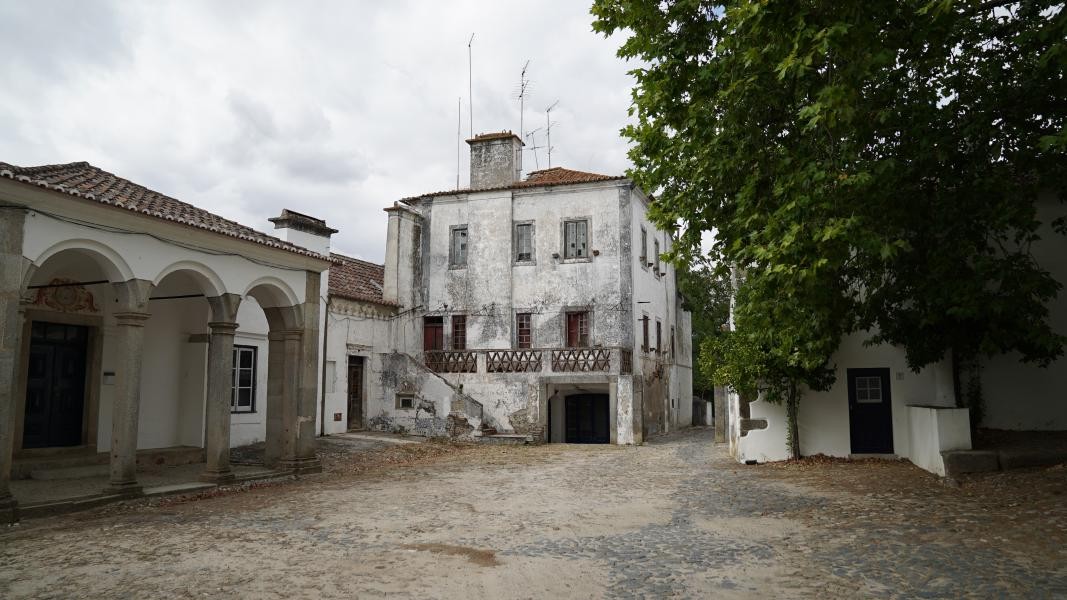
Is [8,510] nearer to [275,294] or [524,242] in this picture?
[275,294]

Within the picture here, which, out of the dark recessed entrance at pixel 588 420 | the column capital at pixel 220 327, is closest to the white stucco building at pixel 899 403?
the dark recessed entrance at pixel 588 420

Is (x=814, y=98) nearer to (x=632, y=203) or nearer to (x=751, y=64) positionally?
(x=751, y=64)

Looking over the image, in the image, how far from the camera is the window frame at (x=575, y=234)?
2373 centimetres

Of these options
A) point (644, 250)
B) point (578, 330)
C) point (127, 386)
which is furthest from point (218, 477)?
point (644, 250)

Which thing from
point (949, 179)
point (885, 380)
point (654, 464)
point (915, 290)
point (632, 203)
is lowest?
point (654, 464)

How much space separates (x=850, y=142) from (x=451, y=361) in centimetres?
1803

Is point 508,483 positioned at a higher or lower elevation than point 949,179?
lower

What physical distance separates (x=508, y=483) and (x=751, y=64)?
26.9ft

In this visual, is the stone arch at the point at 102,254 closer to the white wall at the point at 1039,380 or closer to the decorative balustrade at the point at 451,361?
the decorative balustrade at the point at 451,361

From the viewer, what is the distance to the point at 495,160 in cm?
2556

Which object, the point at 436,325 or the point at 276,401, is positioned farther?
the point at 436,325

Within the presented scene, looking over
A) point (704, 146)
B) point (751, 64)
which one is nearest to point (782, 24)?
point (751, 64)

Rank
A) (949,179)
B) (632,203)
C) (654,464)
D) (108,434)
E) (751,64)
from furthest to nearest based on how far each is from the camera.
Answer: (632,203), (654,464), (108,434), (949,179), (751,64)

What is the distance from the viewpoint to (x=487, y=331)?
24.3 m
